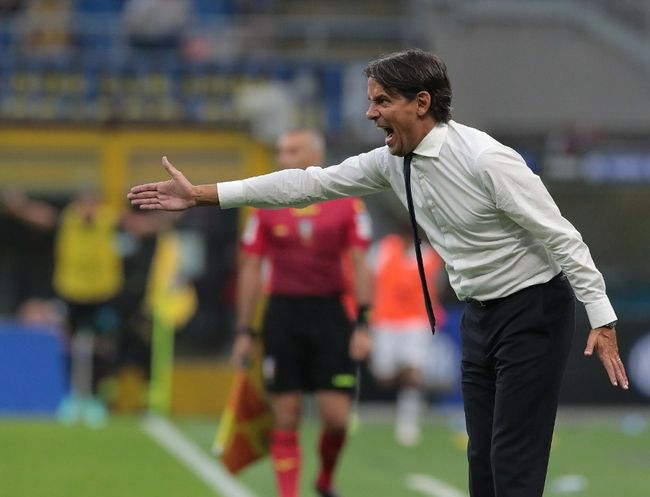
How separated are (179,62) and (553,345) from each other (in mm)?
14026

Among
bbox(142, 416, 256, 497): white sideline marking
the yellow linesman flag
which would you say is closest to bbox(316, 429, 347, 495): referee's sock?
the yellow linesman flag

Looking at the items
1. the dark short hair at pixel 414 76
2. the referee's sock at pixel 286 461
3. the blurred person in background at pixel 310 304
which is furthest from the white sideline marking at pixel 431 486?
the dark short hair at pixel 414 76

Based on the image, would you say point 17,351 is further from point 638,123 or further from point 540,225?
point 540,225

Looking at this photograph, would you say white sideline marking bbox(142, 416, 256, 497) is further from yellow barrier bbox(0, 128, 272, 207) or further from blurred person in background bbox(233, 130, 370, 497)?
yellow barrier bbox(0, 128, 272, 207)

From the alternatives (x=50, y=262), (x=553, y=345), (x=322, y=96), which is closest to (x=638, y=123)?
(x=322, y=96)

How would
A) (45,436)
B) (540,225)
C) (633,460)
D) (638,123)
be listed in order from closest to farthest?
(540,225) → (633,460) → (45,436) → (638,123)

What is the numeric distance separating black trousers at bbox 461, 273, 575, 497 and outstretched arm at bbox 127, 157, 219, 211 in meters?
1.24

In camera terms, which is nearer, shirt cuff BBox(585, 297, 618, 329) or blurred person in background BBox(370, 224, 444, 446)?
shirt cuff BBox(585, 297, 618, 329)

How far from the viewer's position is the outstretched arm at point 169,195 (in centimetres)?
598

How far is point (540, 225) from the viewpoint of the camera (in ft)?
19.2

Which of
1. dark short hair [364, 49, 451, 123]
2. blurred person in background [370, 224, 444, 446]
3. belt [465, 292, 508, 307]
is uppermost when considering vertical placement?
dark short hair [364, 49, 451, 123]

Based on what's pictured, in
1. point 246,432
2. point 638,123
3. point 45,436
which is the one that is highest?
point 638,123

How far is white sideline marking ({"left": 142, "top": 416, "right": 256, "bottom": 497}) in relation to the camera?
35.5 ft

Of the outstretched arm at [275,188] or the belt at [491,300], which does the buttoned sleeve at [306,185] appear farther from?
the belt at [491,300]
